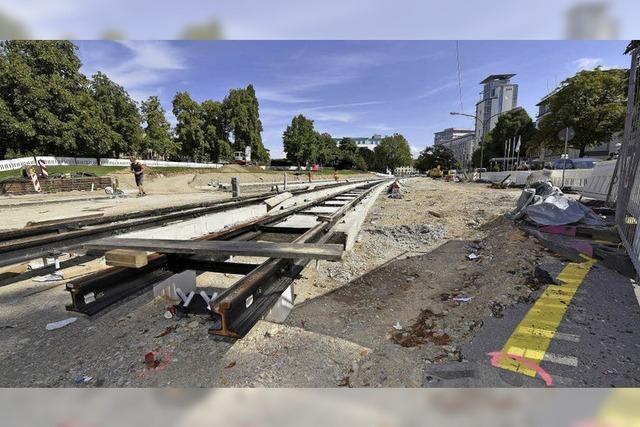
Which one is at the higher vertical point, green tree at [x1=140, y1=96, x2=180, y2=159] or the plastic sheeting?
green tree at [x1=140, y1=96, x2=180, y2=159]

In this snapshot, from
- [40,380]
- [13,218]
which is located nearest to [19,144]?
[13,218]

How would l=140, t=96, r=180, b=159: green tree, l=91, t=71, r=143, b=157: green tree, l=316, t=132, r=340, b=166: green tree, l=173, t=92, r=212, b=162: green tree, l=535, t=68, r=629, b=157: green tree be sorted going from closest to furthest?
1. l=535, t=68, r=629, b=157: green tree
2. l=91, t=71, r=143, b=157: green tree
3. l=140, t=96, r=180, b=159: green tree
4. l=173, t=92, r=212, b=162: green tree
5. l=316, t=132, r=340, b=166: green tree

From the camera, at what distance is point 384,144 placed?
114 meters

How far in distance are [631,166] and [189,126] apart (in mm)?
51746

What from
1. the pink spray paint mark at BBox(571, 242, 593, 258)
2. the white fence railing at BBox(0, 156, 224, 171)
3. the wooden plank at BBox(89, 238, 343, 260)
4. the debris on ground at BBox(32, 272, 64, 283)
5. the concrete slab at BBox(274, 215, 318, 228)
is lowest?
the debris on ground at BBox(32, 272, 64, 283)

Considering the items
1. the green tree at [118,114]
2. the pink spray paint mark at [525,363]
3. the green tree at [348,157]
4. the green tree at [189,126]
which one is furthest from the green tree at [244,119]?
the pink spray paint mark at [525,363]

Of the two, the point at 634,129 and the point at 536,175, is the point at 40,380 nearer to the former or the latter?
the point at 634,129

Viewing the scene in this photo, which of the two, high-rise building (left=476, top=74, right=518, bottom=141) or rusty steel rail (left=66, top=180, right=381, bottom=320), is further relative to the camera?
high-rise building (left=476, top=74, right=518, bottom=141)

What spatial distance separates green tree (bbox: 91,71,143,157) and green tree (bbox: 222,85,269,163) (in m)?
15.7

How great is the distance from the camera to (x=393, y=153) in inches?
4375

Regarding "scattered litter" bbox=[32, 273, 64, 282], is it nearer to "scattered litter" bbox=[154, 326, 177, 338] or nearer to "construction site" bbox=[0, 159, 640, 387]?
"construction site" bbox=[0, 159, 640, 387]

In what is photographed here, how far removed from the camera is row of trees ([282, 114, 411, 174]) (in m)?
64.8

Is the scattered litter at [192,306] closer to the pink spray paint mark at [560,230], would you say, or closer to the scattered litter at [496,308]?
the scattered litter at [496,308]

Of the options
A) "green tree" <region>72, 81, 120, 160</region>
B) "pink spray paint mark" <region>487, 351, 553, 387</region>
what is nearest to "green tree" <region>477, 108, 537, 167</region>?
"green tree" <region>72, 81, 120, 160</region>
